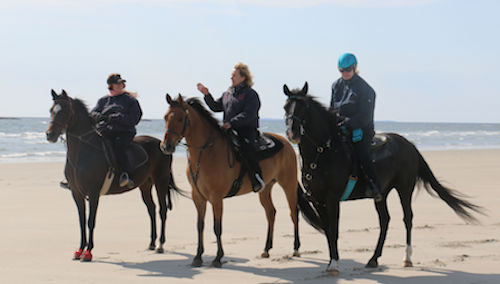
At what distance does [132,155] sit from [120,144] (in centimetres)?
23

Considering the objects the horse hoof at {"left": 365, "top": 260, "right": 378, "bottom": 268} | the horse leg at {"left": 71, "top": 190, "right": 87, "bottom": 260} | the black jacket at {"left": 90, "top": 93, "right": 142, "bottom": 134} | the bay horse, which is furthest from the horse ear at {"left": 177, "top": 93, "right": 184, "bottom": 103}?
the horse hoof at {"left": 365, "top": 260, "right": 378, "bottom": 268}

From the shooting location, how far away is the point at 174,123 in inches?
251

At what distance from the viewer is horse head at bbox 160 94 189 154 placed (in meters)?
6.30

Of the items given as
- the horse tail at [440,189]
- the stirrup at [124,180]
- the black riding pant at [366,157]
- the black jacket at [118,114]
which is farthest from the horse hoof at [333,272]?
the black jacket at [118,114]

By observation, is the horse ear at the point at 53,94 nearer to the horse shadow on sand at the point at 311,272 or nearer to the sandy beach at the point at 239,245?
the sandy beach at the point at 239,245

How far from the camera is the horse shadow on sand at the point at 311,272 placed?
5918mm

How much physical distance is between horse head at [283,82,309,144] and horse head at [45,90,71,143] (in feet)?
9.22

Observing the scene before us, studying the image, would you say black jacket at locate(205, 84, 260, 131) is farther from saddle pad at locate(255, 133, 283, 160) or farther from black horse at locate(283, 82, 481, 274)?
black horse at locate(283, 82, 481, 274)

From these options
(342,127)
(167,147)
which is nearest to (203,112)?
(167,147)

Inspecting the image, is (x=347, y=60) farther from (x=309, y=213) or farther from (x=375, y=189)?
(x=309, y=213)

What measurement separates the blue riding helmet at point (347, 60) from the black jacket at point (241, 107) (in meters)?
1.19

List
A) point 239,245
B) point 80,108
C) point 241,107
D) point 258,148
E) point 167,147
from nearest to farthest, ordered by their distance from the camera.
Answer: point 167,147
point 241,107
point 258,148
point 80,108
point 239,245

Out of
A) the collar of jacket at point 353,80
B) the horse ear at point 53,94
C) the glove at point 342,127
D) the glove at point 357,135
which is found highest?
the collar of jacket at point 353,80

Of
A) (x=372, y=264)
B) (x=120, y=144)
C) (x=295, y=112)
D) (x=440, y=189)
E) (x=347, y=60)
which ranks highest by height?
(x=347, y=60)
